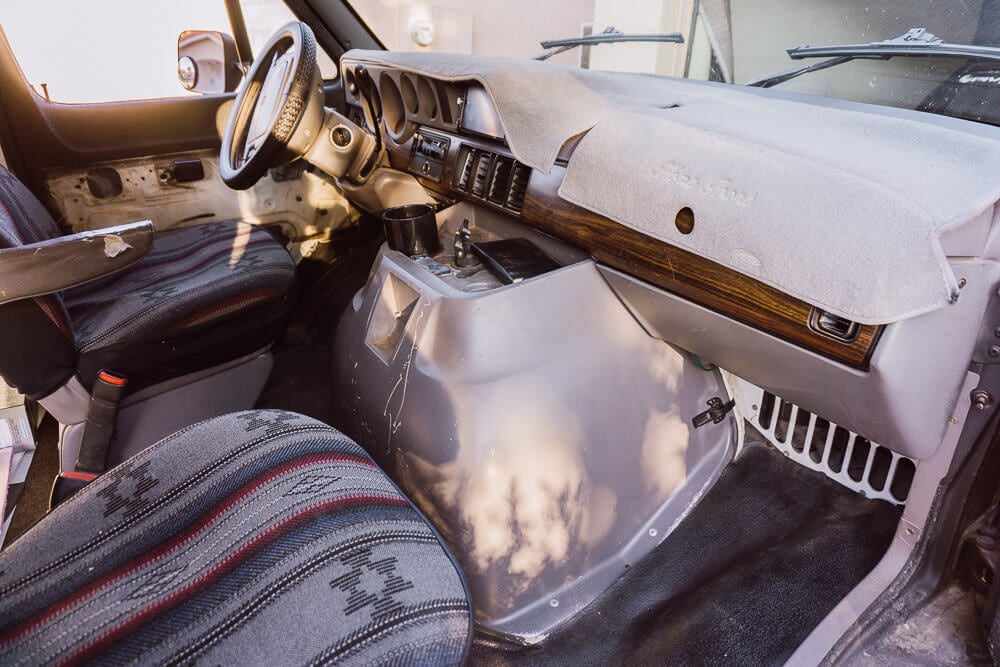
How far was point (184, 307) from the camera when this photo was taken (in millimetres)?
1466

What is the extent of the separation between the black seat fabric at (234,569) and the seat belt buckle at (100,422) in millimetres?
539

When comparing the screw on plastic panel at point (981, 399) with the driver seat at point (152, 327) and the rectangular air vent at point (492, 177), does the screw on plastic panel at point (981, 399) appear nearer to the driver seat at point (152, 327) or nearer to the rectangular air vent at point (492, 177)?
the rectangular air vent at point (492, 177)

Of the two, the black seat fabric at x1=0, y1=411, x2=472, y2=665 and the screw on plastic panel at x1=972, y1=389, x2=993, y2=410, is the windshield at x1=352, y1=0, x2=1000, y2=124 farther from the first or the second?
the black seat fabric at x1=0, y1=411, x2=472, y2=665

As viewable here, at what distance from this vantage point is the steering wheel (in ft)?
4.57

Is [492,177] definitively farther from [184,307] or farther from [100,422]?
[100,422]

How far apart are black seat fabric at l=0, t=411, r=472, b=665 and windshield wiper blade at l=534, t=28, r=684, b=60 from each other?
136 cm

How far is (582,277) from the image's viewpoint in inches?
44.7

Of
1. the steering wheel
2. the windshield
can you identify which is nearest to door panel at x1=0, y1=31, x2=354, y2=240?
the steering wheel

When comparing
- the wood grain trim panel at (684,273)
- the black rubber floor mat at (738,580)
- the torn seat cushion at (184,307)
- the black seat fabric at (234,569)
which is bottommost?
the black rubber floor mat at (738,580)

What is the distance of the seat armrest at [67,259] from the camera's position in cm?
107

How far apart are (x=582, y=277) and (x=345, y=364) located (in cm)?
60

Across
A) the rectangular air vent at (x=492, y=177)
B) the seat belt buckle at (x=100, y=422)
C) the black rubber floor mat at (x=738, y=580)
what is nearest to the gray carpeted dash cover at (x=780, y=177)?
the rectangular air vent at (x=492, y=177)

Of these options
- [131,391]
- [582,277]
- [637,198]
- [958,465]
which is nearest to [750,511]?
[958,465]

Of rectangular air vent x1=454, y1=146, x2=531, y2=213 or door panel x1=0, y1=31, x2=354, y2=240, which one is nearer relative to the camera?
rectangular air vent x1=454, y1=146, x2=531, y2=213
